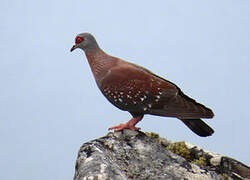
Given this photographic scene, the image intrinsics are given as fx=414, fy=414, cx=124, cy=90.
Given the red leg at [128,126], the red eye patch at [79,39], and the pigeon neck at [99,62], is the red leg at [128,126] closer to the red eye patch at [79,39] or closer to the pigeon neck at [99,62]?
the pigeon neck at [99,62]

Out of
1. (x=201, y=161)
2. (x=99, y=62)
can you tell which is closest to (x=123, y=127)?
(x=99, y=62)

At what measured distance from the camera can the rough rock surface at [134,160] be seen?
5.14 m

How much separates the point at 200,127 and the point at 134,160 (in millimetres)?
1266

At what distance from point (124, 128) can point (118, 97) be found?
1.66 feet

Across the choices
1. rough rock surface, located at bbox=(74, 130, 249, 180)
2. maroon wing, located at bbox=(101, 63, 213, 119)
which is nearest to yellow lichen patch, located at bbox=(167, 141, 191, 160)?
rough rock surface, located at bbox=(74, 130, 249, 180)

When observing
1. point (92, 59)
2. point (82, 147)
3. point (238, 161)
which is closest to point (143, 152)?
point (82, 147)

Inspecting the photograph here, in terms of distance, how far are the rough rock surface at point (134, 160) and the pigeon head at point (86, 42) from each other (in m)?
1.32

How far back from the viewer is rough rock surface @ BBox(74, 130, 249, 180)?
16.8 feet

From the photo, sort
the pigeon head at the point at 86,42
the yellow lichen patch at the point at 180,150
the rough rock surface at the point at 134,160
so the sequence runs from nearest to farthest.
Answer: the rough rock surface at the point at 134,160 → the pigeon head at the point at 86,42 → the yellow lichen patch at the point at 180,150

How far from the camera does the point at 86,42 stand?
613 centimetres

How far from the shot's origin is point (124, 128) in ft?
20.0

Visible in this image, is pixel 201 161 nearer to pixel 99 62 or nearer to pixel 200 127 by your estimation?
pixel 200 127

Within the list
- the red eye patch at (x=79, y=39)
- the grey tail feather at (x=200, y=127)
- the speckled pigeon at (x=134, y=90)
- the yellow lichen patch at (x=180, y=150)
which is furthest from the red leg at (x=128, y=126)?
the red eye patch at (x=79, y=39)

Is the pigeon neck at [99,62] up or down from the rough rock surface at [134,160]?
up
